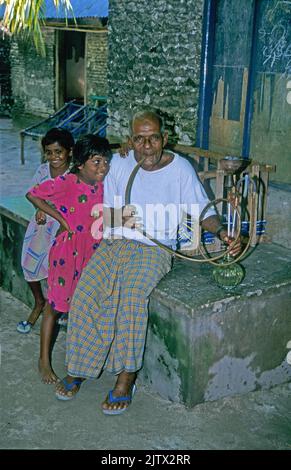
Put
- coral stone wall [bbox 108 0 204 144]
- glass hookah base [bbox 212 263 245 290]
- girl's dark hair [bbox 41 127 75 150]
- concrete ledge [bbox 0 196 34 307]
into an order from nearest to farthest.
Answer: glass hookah base [bbox 212 263 245 290]
girl's dark hair [bbox 41 127 75 150]
concrete ledge [bbox 0 196 34 307]
coral stone wall [bbox 108 0 204 144]

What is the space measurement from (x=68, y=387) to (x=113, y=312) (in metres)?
0.51

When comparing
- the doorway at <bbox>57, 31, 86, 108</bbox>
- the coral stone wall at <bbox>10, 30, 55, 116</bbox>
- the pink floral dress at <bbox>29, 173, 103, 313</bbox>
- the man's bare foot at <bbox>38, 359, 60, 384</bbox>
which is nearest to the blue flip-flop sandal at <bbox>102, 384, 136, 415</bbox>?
the man's bare foot at <bbox>38, 359, 60, 384</bbox>

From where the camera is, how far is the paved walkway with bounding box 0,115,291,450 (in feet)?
9.16

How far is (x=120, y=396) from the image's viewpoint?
305 centimetres

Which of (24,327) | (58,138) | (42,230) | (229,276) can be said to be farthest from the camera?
(24,327)

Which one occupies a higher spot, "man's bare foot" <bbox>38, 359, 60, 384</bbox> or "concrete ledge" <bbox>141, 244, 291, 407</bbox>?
"concrete ledge" <bbox>141, 244, 291, 407</bbox>

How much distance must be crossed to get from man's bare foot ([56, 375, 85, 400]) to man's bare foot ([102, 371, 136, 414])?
0.22 m

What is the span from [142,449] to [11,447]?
0.65m

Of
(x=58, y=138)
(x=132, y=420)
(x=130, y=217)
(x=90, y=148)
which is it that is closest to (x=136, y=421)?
(x=132, y=420)

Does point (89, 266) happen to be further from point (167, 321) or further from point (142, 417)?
point (142, 417)

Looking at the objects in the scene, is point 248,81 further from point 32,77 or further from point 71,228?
point 32,77

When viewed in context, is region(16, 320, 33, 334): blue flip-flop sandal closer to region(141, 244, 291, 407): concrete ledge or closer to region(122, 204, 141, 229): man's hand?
region(141, 244, 291, 407): concrete ledge

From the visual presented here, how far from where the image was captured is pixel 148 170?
3.24 m

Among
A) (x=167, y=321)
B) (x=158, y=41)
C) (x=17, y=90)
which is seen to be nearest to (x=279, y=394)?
(x=167, y=321)
